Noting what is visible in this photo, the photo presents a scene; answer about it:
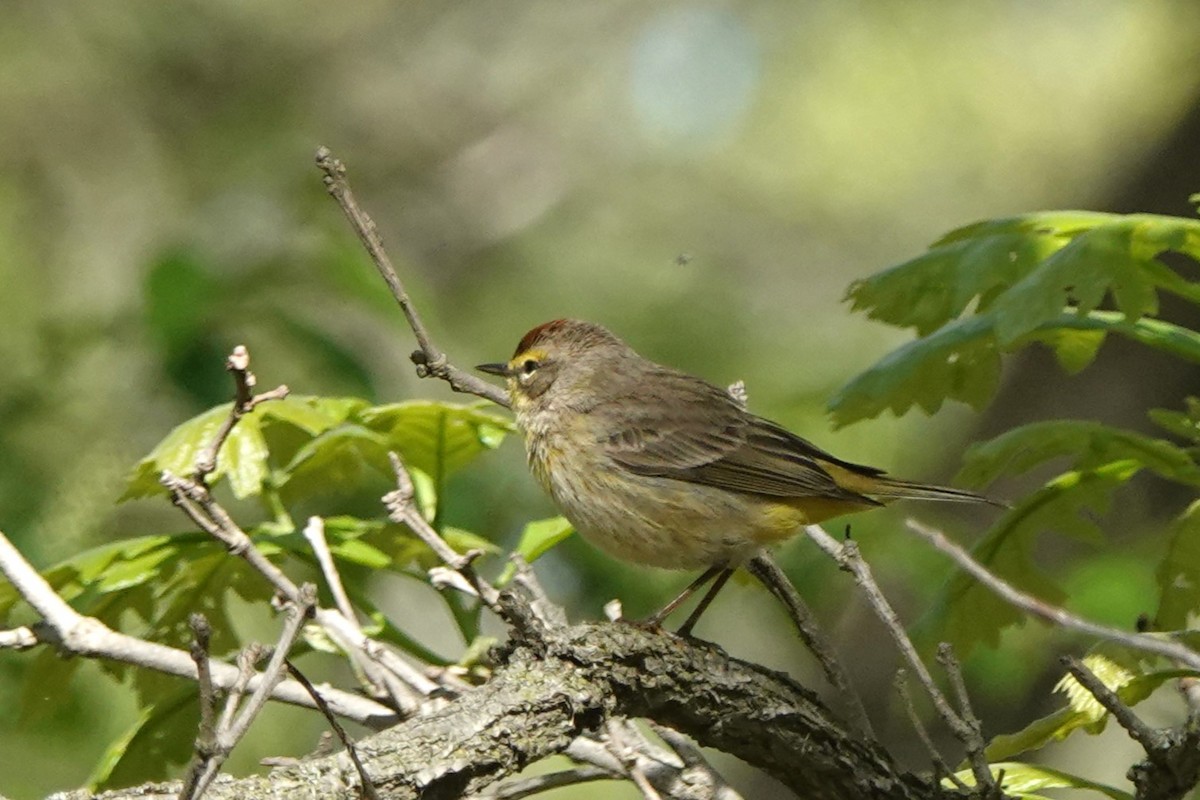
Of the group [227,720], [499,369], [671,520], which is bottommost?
[227,720]

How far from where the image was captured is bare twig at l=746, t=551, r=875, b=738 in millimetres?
3158

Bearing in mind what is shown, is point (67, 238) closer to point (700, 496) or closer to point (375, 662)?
point (700, 496)

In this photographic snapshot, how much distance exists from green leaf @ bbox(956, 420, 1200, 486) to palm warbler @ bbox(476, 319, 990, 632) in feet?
1.07

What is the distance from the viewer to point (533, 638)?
109 inches

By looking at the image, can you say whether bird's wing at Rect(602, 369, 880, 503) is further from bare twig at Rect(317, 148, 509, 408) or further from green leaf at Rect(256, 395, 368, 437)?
bare twig at Rect(317, 148, 509, 408)

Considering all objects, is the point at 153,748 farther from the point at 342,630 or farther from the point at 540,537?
the point at 540,537

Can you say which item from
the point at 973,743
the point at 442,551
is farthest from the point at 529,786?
the point at 973,743

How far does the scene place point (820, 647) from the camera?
333cm

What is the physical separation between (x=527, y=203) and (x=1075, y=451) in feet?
28.8

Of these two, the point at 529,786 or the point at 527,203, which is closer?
the point at 529,786

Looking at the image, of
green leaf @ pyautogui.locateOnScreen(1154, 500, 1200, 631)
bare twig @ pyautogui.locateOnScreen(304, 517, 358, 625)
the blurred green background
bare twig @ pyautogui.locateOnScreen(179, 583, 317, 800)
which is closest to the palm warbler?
the blurred green background

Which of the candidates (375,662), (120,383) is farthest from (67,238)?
(375,662)

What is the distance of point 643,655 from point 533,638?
0.87 feet

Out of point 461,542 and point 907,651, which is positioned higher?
point 461,542
